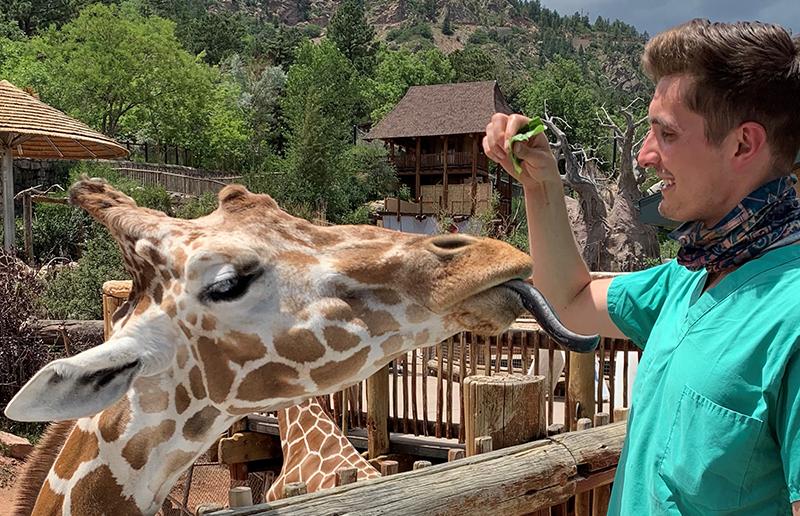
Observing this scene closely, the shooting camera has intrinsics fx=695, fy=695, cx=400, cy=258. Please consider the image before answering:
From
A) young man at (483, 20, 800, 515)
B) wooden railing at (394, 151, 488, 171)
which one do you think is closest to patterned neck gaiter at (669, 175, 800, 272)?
young man at (483, 20, 800, 515)

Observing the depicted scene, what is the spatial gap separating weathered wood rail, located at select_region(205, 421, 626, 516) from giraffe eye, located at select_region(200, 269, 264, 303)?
0.60 metres

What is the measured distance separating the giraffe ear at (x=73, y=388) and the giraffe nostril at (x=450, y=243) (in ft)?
2.58

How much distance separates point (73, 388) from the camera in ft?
4.85

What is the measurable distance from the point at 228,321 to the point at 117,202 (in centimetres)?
50

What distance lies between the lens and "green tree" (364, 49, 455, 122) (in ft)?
164

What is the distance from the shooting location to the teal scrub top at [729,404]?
125 cm

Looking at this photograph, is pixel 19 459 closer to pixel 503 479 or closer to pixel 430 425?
pixel 430 425

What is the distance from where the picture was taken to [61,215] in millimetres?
21891

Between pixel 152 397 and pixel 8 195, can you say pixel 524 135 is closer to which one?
pixel 152 397

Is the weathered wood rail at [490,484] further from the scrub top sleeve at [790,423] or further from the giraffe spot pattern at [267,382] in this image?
the scrub top sleeve at [790,423]

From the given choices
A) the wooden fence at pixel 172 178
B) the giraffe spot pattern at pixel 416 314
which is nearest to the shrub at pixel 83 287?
the giraffe spot pattern at pixel 416 314

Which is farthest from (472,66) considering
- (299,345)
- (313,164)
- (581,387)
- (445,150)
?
(299,345)

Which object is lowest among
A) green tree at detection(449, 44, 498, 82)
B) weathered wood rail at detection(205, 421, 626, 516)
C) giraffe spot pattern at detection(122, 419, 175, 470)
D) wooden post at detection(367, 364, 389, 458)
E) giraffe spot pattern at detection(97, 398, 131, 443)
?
wooden post at detection(367, 364, 389, 458)

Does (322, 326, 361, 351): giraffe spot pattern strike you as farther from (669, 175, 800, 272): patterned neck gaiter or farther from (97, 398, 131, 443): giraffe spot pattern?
(669, 175, 800, 272): patterned neck gaiter
